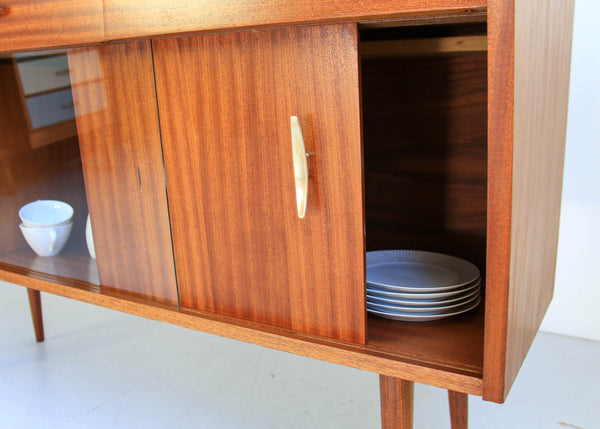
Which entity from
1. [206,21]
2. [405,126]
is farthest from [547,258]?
[206,21]

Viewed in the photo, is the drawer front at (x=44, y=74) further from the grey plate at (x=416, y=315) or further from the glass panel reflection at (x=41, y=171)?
the grey plate at (x=416, y=315)

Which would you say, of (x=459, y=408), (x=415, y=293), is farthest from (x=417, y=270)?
(x=459, y=408)

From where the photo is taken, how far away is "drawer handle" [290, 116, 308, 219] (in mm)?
692

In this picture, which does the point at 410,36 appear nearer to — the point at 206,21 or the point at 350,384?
the point at 206,21

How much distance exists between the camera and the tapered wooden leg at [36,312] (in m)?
1.63

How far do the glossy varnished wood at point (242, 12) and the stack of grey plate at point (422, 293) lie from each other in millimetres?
355

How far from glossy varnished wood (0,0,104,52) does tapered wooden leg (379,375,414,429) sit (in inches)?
24.2

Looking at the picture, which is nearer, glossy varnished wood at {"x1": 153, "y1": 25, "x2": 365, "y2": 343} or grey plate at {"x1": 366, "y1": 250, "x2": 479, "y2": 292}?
glossy varnished wood at {"x1": 153, "y1": 25, "x2": 365, "y2": 343}

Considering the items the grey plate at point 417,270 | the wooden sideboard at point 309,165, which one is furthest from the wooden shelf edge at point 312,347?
the grey plate at point 417,270

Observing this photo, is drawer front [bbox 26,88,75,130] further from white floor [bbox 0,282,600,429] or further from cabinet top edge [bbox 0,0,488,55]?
white floor [bbox 0,282,600,429]

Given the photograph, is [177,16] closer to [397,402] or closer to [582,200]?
[397,402]

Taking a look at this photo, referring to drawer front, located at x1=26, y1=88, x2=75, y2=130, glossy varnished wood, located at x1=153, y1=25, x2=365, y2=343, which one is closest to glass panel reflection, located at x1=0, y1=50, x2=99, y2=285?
drawer front, located at x1=26, y1=88, x2=75, y2=130

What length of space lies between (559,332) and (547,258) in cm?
87

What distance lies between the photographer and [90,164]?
37.5 inches
